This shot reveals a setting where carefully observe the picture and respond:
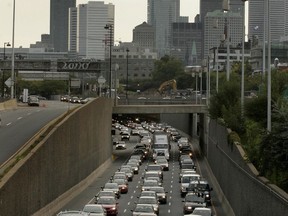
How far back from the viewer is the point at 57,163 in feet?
143

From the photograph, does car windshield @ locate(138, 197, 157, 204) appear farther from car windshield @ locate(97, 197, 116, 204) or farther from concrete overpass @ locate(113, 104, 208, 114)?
concrete overpass @ locate(113, 104, 208, 114)

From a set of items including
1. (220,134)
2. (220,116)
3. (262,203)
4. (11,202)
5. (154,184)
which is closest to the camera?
(262,203)

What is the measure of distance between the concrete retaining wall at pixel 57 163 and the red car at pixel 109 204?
2.52 m

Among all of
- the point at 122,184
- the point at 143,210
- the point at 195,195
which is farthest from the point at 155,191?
the point at 143,210

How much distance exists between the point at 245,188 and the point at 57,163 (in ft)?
43.5

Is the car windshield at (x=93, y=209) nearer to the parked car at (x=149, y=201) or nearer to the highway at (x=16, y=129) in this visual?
the highway at (x=16, y=129)

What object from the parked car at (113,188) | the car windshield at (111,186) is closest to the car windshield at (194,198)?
the parked car at (113,188)

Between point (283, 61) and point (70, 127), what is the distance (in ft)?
486

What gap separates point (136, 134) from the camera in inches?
5182

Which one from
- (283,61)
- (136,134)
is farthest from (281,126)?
(283,61)

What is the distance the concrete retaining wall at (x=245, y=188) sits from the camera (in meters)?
25.5

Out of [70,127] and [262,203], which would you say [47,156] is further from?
[262,203]

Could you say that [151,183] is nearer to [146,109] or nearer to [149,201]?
[149,201]

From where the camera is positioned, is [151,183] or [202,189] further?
[151,183]
